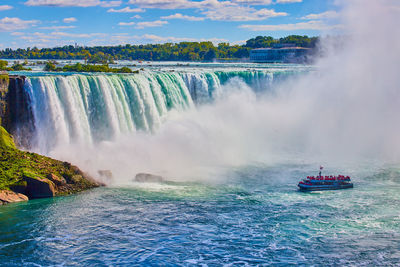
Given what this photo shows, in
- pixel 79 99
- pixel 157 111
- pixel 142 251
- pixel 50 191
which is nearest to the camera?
pixel 142 251

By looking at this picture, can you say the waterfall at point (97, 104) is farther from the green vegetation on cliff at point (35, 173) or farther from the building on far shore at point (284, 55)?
the building on far shore at point (284, 55)

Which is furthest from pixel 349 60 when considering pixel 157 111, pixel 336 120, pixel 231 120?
pixel 157 111

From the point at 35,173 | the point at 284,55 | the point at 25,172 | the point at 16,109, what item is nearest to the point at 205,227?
the point at 35,173

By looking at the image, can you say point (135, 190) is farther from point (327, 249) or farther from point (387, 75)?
point (387, 75)

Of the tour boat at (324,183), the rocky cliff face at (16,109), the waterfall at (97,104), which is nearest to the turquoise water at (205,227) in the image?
the tour boat at (324,183)

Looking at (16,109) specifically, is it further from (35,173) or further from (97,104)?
(35,173)

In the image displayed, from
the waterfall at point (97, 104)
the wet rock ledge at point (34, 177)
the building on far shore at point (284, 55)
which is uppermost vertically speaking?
the building on far shore at point (284, 55)
